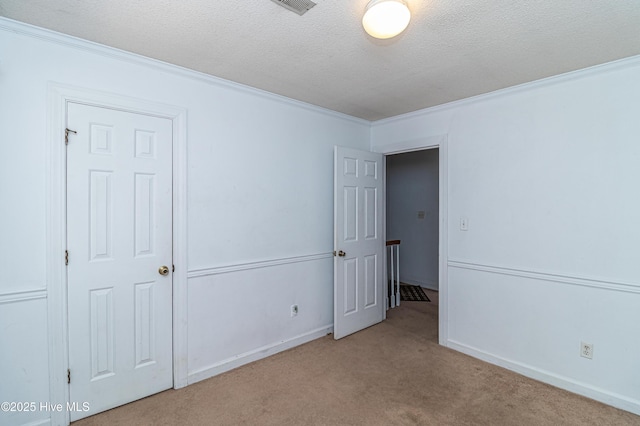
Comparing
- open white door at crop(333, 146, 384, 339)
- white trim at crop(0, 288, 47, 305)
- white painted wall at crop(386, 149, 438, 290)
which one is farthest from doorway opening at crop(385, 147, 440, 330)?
white trim at crop(0, 288, 47, 305)

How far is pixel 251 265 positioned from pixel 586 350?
2769 mm

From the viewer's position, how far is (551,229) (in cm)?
258

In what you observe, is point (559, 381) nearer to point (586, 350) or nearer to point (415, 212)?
point (586, 350)

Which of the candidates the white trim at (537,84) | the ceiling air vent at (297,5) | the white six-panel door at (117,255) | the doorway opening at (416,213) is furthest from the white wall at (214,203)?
the doorway opening at (416,213)

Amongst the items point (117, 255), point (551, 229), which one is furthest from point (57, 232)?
point (551, 229)

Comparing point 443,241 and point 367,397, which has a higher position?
point 443,241

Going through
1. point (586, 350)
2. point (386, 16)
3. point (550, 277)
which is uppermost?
point (386, 16)

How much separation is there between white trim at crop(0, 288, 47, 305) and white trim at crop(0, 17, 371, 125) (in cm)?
154

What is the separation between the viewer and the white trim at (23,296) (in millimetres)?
1842

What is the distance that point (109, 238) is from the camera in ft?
7.16

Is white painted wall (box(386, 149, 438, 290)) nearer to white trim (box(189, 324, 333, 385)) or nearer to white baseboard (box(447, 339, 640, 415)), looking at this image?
white baseboard (box(447, 339, 640, 415))

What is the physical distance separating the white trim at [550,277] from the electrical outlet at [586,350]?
45 centimetres

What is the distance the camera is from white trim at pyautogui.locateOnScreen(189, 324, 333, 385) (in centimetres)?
257

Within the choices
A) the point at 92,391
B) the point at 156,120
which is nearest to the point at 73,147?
the point at 156,120
